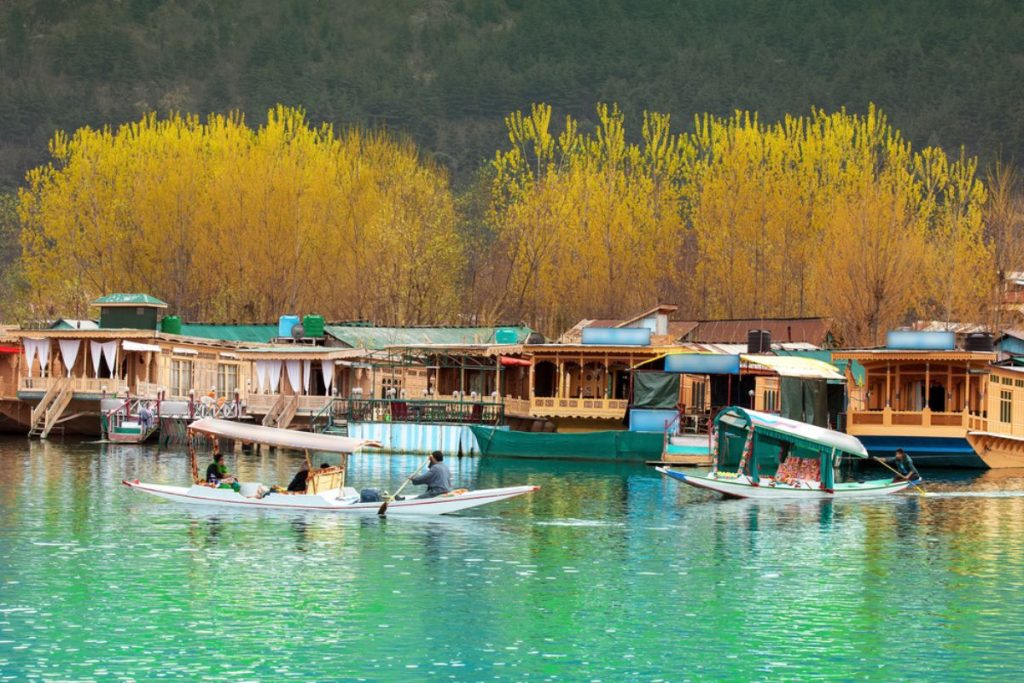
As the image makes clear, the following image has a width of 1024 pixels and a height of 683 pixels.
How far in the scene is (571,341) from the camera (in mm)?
68312

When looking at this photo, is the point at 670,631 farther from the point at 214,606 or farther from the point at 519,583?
the point at 214,606

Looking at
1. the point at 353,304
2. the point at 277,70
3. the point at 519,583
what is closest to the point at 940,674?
the point at 519,583

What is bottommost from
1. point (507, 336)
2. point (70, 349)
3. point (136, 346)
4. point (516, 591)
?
point (516, 591)

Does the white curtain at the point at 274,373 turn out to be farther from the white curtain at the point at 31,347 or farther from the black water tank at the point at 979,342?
the black water tank at the point at 979,342

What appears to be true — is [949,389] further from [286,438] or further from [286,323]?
[286,323]

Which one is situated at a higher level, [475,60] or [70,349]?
[475,60]

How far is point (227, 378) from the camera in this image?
7688 cm

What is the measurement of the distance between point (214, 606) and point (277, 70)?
153 m

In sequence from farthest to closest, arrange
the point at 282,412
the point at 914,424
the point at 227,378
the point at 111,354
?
the point at 227,378
the point at 111,354
the point at 282,412
the point at 914,424

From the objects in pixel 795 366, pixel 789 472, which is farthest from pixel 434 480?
pixel 795 366

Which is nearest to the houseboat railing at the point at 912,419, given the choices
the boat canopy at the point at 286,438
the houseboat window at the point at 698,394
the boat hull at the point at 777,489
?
the houseboat window at the point at 698,394

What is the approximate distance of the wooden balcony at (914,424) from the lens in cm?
5566

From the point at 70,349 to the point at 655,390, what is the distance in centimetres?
2761

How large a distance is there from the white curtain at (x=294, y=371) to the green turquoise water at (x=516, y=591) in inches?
1169
